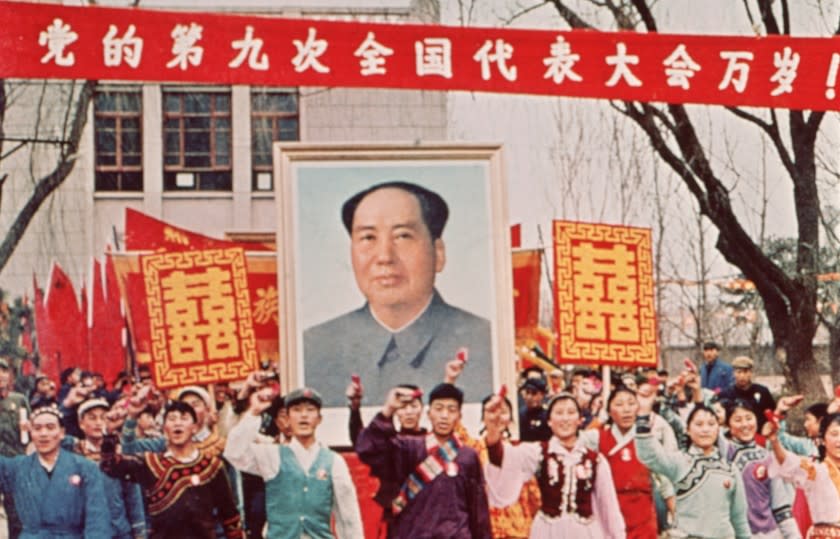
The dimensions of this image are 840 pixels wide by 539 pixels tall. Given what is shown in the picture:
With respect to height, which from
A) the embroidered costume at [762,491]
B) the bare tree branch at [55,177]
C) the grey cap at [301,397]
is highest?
the bare tree branch at [55,177]

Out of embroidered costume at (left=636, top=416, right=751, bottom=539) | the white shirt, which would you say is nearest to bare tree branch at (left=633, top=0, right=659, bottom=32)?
embroidered costume at (left=636, top=416, right=751, bottom=539)

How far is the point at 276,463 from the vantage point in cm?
614

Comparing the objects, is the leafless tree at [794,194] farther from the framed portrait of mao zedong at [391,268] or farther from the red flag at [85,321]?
the red flag at [85,321]

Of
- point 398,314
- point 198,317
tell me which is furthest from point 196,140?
point 398,314

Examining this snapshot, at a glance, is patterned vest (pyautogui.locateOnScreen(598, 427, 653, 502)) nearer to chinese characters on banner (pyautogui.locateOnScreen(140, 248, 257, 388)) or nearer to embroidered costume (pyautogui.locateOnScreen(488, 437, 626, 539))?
embroidered costume (pyautogui.locateOnScreen(488, 437, 626, 539))

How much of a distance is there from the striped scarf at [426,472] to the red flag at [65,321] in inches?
57.9

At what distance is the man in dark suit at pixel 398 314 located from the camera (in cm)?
633

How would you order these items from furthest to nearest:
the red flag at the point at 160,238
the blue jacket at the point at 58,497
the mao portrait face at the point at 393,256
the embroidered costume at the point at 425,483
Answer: the mao portrait face at the point at 393,256, the red flag at the point at 160,238, the embroidered costume at the point at 425,483, the blue jacket at the point at 58,497

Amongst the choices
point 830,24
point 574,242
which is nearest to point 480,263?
point 574,242

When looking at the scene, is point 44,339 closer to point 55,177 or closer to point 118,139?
point 55,177

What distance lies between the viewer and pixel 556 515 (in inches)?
248

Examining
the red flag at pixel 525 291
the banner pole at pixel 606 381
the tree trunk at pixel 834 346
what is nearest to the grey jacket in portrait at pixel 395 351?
the red flag at pixel 525 291

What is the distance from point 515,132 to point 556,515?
5.55 feet

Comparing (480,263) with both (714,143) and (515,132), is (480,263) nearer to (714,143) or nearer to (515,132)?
(515,132)
